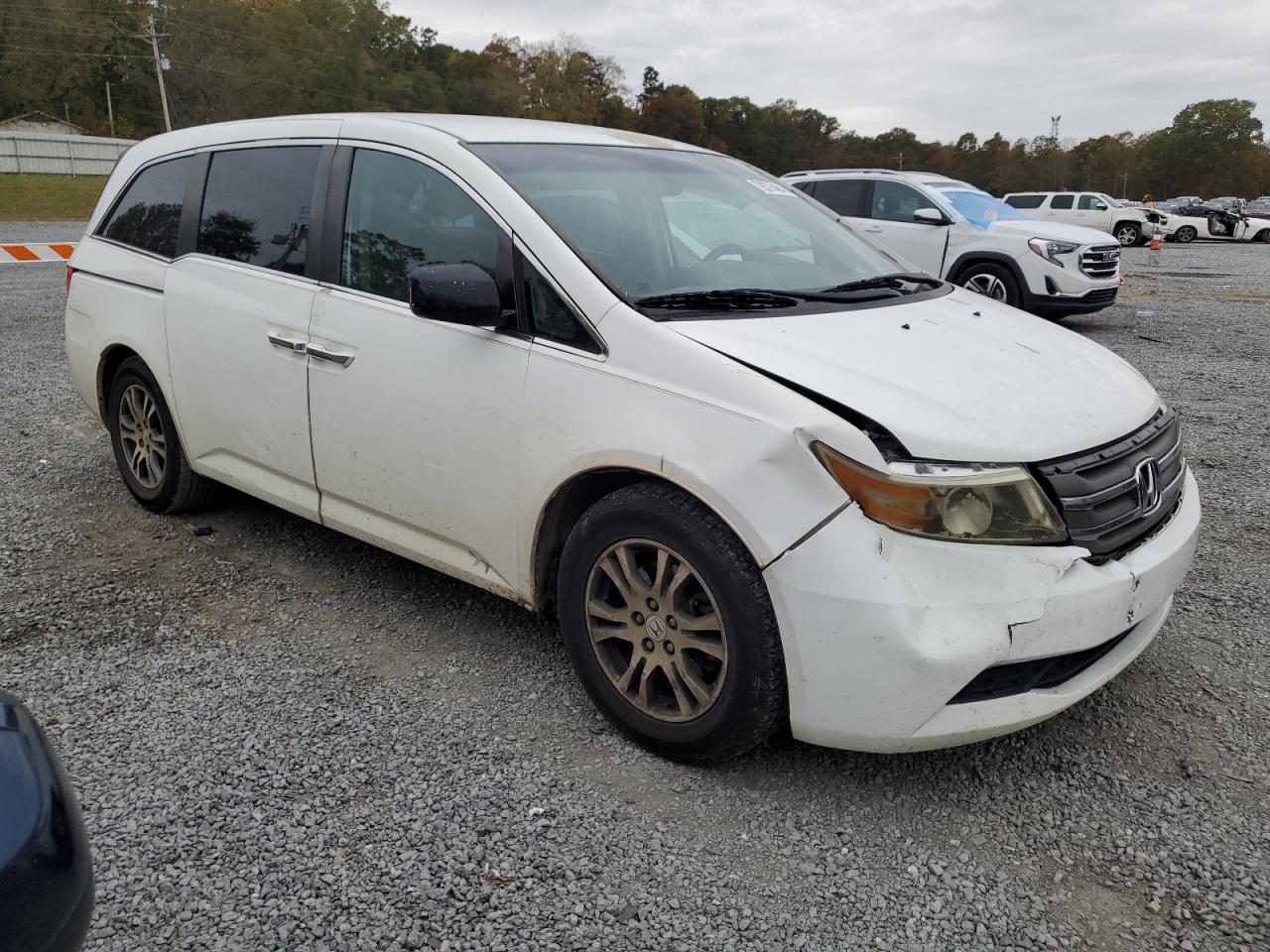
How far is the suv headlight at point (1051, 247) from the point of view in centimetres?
1080

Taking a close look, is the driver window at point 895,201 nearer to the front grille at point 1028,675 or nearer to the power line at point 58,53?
the front grille at point 1028,675

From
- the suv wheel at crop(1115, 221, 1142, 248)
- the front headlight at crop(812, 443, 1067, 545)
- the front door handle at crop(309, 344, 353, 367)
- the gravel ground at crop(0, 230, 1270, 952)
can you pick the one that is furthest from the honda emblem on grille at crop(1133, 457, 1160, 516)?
the suv wheel at crop(1115, 221, 1142, 248)

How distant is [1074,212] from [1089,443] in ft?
97.3

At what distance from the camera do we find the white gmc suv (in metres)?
10.8

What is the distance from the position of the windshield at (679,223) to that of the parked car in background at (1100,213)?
2762 centimetres

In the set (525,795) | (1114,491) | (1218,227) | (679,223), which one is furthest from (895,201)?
(1218,227)

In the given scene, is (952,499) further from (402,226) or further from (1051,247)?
(1051,247)

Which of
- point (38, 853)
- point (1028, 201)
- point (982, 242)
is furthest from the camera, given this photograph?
point (1028, 201)

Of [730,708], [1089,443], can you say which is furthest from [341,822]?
[1089,443]

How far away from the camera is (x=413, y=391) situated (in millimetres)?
3223

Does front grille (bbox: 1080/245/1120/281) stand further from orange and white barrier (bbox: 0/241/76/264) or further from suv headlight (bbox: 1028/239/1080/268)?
orange and white barrier (bbox: 0/241/76/264)

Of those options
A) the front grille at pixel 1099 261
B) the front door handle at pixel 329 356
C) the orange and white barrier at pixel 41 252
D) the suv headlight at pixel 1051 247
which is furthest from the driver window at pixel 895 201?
the orange and white barrier at pixel 41 252

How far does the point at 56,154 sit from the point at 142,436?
54.7 metres

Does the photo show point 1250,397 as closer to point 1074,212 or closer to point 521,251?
point 521,251
